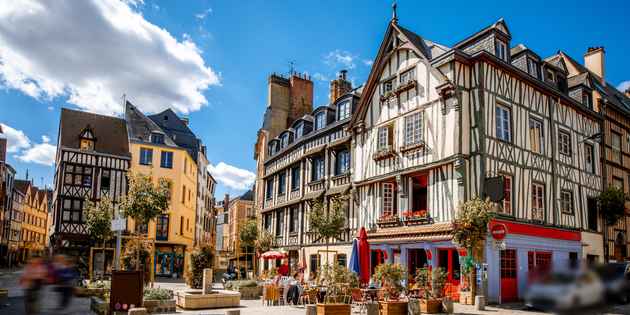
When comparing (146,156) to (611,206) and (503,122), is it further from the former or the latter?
(611,206)

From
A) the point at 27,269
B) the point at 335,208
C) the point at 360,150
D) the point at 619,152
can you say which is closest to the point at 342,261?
the point at 335,208

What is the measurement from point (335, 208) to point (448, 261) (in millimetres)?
6657

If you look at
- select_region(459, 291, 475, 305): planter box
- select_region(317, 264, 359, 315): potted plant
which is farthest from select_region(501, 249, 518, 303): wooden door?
select_region(317, 264, 359, 315): potted plant

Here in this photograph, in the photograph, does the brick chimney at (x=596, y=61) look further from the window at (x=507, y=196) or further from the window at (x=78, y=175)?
the window at (x=78, y=175)

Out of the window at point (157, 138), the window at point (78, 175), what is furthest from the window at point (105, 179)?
the window at point (157, 138)

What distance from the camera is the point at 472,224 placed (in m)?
15.6

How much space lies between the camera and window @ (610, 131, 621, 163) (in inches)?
1003

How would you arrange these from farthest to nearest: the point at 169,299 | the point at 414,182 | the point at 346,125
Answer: the point at 346,125 → the point at 414,182 → the point at 169,299

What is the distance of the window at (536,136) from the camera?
66.3 feet

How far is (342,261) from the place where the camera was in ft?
78.3

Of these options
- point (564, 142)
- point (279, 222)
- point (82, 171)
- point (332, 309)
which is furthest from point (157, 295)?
point (82, 171)

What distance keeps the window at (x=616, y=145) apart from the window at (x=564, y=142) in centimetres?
464

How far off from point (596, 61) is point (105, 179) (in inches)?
1317

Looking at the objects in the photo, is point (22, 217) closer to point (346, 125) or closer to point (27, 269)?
point (346, 125)
